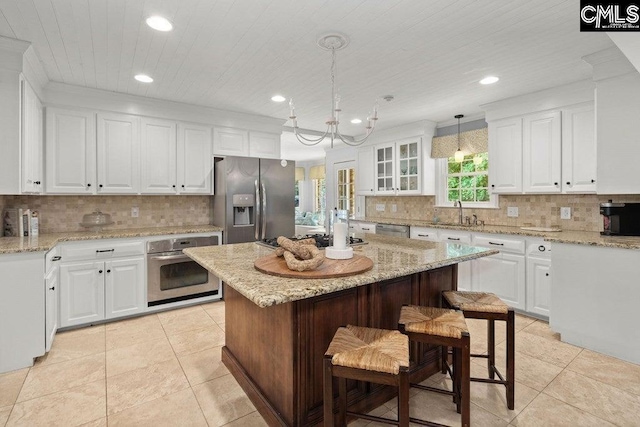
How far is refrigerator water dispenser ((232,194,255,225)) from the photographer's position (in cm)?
396

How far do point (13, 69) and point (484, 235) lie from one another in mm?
4559

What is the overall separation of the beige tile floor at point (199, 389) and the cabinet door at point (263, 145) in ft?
8.20

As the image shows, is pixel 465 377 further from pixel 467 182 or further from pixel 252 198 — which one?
pixel 467 182

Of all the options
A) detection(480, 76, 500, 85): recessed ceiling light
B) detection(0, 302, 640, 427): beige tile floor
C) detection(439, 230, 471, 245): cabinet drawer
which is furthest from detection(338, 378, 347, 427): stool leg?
detection(480, 76, 500, 85): recessed ceiling light

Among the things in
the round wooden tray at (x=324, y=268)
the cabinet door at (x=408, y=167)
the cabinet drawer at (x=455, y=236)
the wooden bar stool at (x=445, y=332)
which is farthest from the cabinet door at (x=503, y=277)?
the round wooden tray at (x=324, y=268)

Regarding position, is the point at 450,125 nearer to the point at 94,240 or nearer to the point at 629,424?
the point at 629,424

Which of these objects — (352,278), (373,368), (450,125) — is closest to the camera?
(373,368)

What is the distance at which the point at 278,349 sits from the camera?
69.0 inches

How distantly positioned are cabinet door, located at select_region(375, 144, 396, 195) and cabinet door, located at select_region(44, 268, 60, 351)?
13.9 ft

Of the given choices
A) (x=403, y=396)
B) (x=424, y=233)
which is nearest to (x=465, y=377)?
(x=403, y=396)

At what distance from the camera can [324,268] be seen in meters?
1.70

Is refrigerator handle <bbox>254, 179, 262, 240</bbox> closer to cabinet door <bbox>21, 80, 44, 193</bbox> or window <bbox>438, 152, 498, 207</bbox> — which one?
cabinet door <bbox>21, 80, 44, 193</bbox>

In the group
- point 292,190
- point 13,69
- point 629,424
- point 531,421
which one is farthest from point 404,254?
point 13,69

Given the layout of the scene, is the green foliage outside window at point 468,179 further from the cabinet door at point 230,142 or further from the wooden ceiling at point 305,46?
the cabinet door at point 230,142
